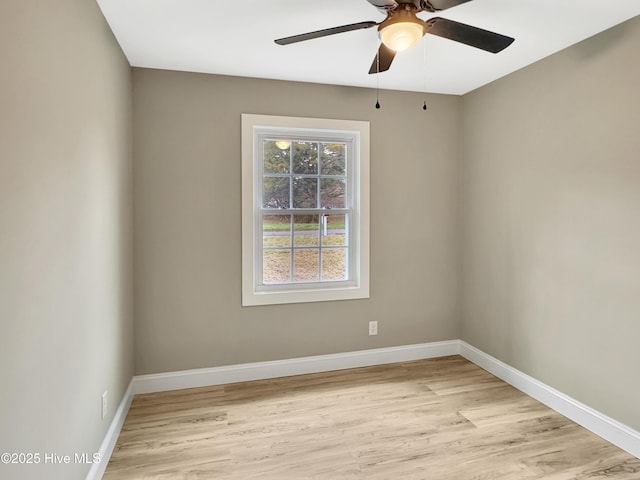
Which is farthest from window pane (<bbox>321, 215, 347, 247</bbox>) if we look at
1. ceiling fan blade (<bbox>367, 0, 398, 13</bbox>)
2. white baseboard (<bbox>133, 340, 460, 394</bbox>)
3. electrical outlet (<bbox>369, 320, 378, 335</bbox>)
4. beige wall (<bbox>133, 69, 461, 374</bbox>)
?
ceiling fan blade (<bbox>367, 0, 398, 13</bbox>)

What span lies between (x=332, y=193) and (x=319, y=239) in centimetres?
42

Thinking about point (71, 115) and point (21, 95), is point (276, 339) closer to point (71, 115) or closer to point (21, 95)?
point (71, 115)

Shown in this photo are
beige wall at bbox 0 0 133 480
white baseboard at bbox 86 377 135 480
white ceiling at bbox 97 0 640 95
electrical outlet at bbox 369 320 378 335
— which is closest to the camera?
beige wall at bbox 0 0 133 480

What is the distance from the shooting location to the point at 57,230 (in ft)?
4.90

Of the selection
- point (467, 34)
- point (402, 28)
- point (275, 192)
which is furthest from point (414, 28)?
point (275, 192)

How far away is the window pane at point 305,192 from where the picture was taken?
10.8ft

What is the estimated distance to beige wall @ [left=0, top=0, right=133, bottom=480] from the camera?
3.75 ft

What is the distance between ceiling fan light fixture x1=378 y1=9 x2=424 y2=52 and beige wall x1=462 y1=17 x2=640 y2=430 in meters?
1.40

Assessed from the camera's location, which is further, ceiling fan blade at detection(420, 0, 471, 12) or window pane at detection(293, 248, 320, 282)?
window pane at detection(293, 248, 320, 282)

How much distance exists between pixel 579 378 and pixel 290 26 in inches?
114

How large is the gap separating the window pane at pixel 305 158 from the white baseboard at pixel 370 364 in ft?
5.33

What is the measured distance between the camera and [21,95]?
1.20m

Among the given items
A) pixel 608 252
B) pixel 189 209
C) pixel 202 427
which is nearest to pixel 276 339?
pixel 202 427

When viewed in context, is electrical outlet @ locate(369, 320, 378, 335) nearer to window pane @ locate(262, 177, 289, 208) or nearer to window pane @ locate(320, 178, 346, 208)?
window pane @ locate(320, 178, 346, 208)
